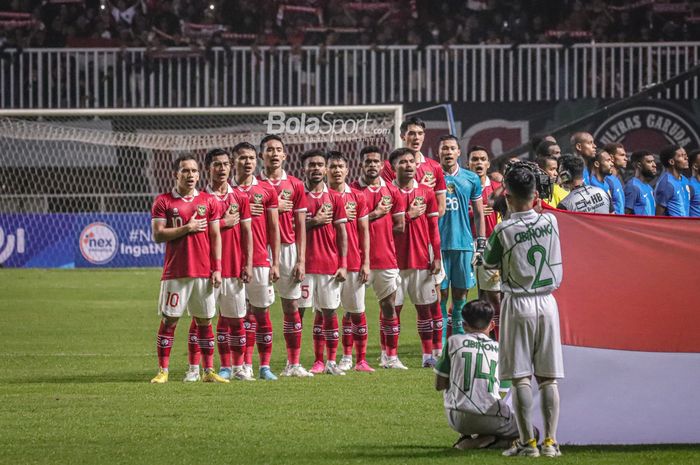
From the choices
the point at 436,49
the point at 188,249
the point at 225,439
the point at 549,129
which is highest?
the point at 436,49

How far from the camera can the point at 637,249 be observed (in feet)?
23.5

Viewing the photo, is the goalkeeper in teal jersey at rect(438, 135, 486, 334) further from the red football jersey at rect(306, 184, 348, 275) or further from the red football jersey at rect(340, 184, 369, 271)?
the red football jersey at rect(306, 184, 348, 275)

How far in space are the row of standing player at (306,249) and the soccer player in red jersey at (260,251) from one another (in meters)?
0.01

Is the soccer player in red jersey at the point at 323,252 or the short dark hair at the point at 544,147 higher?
the short dark hair at the point at 544,147

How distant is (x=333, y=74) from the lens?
25891 millimetres

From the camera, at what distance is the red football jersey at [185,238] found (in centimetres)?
1019

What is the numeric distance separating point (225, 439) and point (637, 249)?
2761 mm

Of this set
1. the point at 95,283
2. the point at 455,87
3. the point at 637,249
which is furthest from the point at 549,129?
the point at 637,249

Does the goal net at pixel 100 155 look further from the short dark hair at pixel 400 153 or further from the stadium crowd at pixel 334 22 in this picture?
the short dark hair at pixel 400 153

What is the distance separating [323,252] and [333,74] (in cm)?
1528

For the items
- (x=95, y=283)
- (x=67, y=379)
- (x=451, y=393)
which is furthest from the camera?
(x=95, y=283)

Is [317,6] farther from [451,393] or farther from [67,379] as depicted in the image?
[451,393]

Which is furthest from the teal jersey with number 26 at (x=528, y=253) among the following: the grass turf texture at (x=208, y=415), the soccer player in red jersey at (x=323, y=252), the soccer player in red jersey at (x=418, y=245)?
the soccer player in red jersey at (x=418, y=245)

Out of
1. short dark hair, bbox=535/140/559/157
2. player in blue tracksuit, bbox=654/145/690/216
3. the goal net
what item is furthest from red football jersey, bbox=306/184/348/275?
the goal net
